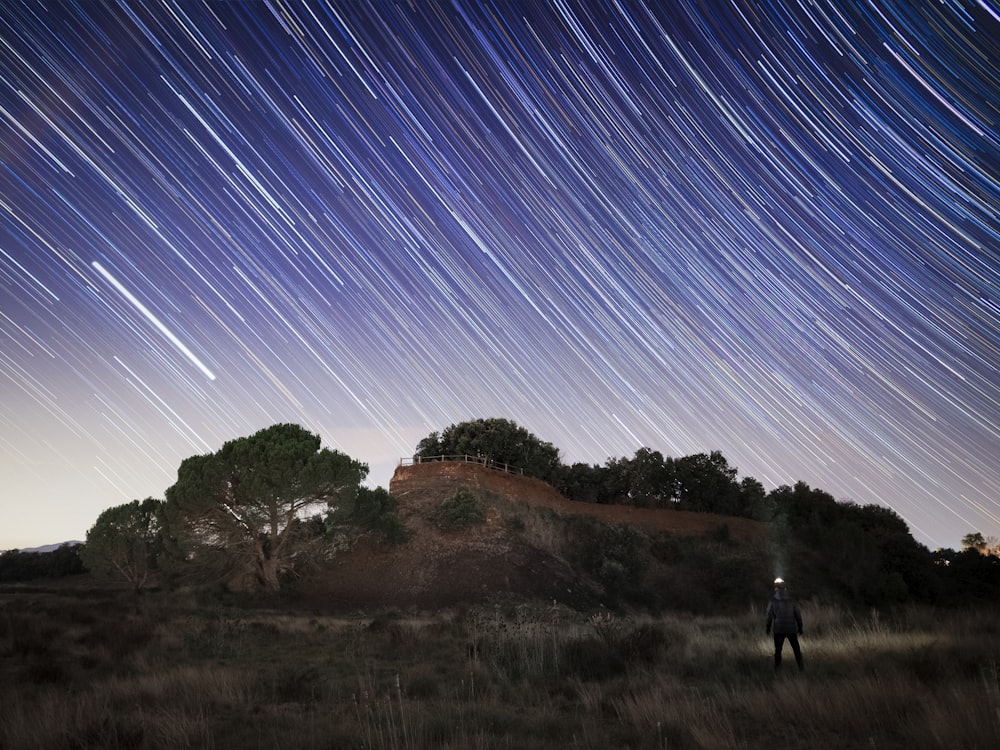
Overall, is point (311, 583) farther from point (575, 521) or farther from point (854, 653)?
point (854, 653)

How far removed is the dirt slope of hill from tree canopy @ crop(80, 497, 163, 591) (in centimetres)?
1430

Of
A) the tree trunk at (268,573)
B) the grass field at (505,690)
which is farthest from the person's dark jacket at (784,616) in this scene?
the tree trunk at (268,573)

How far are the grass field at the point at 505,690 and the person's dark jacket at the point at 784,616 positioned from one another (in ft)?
1.79

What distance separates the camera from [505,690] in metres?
8.33

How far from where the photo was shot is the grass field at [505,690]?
5543 millimetres

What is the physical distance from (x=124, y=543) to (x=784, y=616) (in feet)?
143

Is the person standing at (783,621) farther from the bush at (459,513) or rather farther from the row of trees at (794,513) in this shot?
the row of trees at (794,513)

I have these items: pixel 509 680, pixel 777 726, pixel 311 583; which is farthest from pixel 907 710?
pixel 311 583

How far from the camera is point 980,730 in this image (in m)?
4.51

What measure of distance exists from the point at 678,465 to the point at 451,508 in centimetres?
3078

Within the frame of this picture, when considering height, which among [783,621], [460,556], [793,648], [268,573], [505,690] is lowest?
[793,648]

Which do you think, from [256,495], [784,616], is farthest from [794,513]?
[784,616]

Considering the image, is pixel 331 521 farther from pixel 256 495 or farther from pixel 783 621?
pixel 783 621

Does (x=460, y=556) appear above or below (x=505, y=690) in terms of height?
above
